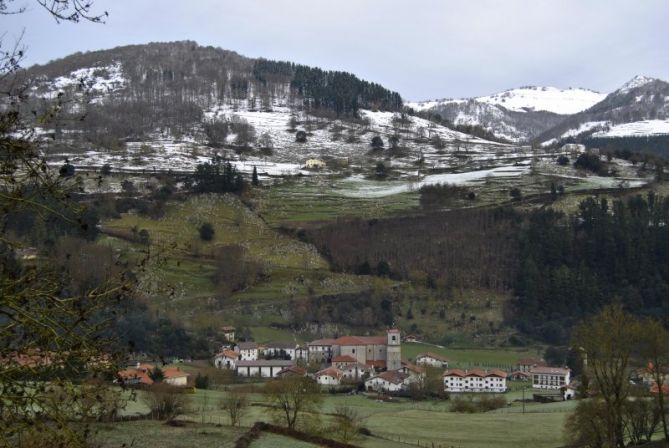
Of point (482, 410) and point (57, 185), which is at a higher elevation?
point (57, 185)

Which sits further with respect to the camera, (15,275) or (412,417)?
(412,417)

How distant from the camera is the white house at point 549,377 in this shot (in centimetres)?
5934

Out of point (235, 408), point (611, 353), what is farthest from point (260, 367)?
point (611, 353)

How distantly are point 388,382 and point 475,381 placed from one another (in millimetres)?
6999

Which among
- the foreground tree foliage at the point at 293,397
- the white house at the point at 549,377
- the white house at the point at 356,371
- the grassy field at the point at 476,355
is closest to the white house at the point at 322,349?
the white house at the point at 356,371

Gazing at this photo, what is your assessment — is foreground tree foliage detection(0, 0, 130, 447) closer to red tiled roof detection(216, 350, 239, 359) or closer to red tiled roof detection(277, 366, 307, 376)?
red tiled roof detection(277, 366, 307, 376)

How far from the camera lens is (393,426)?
132 feet

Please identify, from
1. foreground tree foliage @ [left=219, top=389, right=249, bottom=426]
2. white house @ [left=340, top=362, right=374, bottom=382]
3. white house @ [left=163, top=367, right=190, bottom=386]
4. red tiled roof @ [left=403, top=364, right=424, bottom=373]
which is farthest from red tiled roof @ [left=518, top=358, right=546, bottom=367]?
foreground tree foliage @ [left=219, top=389, right=249, bottom=426]

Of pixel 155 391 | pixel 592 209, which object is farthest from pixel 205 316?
pixel 592 209

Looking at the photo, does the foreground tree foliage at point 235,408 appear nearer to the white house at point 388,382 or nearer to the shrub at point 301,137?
the white house at point 388,382

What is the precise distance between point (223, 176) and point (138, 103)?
90.6m

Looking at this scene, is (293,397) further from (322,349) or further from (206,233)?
(206,233)

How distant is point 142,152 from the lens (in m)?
136

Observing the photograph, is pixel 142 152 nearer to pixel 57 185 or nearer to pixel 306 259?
pixel 306 259
